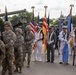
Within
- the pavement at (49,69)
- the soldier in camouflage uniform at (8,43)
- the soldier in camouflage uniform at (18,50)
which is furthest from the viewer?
the pavement at (49,69)

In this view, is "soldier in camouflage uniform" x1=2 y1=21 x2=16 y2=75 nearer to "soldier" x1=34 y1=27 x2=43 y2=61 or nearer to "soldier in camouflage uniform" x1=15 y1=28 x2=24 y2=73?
"soldier in camouflage uniform" x1=15 y1=28 x2=24 y2=73

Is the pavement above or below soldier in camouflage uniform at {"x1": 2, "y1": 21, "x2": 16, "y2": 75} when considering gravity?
Answer: below

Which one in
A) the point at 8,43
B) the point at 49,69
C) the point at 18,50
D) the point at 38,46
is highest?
the point at 8,43

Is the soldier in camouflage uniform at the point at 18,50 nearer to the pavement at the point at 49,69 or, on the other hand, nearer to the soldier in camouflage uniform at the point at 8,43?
the pavement at the point at 49,69

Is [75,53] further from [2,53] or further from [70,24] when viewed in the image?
[2,53]

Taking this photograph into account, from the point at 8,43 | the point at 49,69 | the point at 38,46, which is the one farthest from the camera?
the point at 38,46

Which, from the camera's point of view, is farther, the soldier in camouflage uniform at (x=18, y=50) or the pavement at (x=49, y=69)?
the pavement at (x=49, y=69)

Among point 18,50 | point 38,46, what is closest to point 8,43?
point 18,50

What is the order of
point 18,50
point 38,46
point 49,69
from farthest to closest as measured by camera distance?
1. point 38,46
2. point 49,69
3. point 18,50

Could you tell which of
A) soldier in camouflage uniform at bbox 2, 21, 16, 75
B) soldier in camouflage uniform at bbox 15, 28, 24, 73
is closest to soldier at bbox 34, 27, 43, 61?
soldier in camouflage uniform at bbox 15, 28, 24, 73

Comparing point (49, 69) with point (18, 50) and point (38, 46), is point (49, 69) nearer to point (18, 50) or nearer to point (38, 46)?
point (18, 50)

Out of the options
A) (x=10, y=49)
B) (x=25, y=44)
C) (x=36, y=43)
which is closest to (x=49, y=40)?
(x=36, y=43)

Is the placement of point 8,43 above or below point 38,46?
above

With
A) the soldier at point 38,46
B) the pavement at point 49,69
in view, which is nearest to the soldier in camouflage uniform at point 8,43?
the pavement at point 49,69
